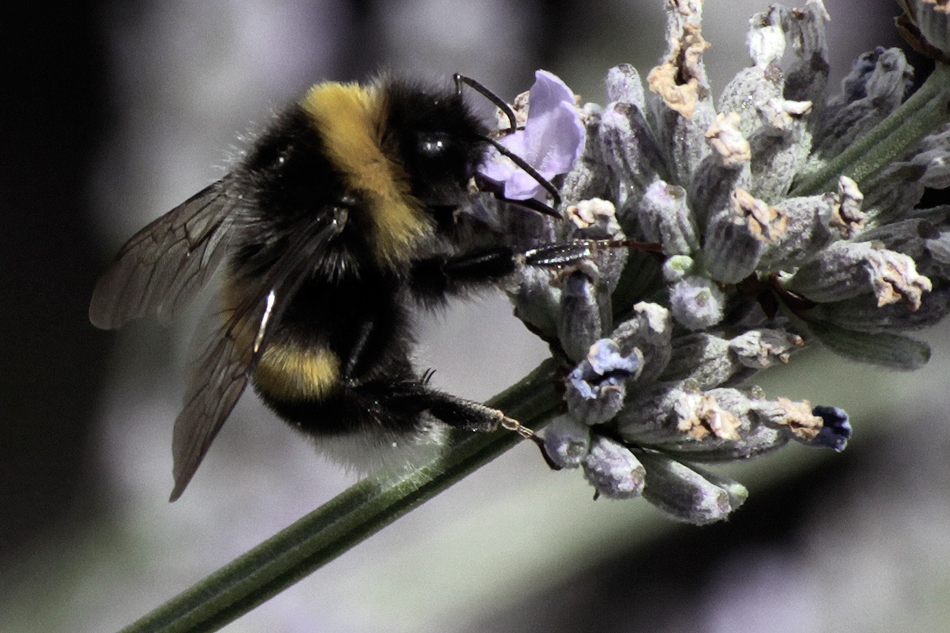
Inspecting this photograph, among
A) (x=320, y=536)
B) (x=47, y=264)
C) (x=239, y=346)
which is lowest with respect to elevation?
(x=320, y=536)

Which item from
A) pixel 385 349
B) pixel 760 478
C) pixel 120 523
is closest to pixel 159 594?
pixel 120 523

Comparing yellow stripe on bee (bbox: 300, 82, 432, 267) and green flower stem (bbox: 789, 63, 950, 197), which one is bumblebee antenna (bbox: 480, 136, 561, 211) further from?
green flower stem (bbox: 789, 63, 950, 197)

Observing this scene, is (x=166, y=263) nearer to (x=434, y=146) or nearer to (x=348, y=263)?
(x=348, y=263)

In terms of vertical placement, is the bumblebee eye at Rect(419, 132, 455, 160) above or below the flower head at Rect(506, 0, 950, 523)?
above

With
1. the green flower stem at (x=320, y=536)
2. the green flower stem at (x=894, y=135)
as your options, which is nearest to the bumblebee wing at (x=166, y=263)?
the green flower stem at (x=320, y=536)

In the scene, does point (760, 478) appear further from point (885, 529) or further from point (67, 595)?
point (67, 595)

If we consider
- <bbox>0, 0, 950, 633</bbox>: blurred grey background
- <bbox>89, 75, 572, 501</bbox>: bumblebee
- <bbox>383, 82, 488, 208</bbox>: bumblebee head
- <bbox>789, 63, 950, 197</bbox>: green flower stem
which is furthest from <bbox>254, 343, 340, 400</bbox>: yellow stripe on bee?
<bbox>0, 0, 950, 633</bbox>: blurred grey background

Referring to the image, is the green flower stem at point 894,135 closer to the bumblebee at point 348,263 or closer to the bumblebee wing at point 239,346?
the bumblebee at point 348,263

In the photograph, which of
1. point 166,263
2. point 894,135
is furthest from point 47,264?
point 894,135
